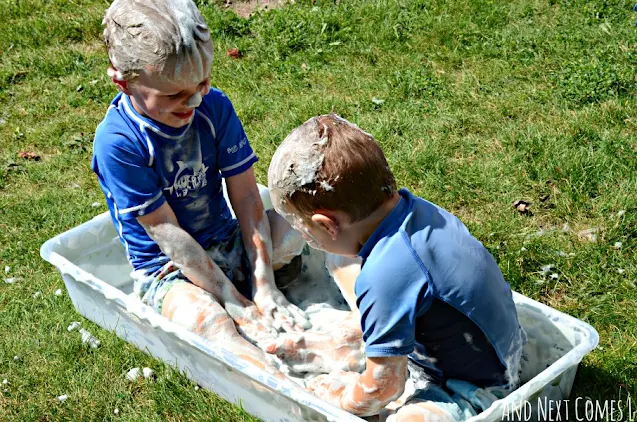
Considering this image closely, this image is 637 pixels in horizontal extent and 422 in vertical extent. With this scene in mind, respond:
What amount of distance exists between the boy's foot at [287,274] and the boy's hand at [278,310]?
9.5 inches

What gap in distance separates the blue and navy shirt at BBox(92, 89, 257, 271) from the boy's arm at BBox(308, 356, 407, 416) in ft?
3.43

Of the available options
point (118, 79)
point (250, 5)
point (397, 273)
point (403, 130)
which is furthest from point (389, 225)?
point (250, 5)

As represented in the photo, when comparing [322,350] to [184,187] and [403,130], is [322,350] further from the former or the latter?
[403,130]

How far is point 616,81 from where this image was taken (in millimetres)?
4848

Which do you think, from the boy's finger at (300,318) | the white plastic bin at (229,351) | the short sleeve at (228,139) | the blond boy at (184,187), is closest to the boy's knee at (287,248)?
the blond boy at (184,187)

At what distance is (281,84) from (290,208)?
3.07m

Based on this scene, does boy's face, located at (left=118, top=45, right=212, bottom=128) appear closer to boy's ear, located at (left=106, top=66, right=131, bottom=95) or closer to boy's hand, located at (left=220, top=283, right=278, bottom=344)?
boy's ear, located at (left=106, top=66, right=131, bottom=95)

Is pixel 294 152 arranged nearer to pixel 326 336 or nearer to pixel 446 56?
pixel 326 336

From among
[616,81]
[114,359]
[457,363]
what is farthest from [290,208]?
[616,81]

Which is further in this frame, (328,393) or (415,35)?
(415,35)

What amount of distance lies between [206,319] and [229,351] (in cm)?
29

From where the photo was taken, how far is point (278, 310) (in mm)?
3398

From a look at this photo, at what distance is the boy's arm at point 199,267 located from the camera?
3.24 m

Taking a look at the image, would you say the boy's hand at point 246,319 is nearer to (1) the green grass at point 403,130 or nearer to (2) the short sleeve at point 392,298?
(1) the green grass at point 403,130
